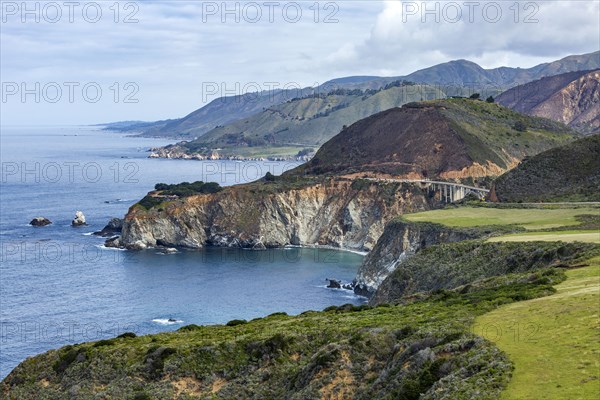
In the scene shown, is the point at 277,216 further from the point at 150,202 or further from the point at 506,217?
the point at 506,217

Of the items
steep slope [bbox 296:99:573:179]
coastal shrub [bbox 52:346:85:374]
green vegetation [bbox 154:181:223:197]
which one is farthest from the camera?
steep slope [bbox 296:99:573:179]

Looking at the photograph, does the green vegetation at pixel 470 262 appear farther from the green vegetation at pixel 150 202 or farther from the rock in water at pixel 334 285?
the green vegetation at pixel 150 202

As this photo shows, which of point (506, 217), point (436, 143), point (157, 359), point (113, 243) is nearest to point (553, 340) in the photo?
point (157, 359)

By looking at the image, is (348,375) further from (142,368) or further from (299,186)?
(299,186)

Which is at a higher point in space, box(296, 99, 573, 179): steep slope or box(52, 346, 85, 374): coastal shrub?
box(296, 99, 573, 179): steep slope

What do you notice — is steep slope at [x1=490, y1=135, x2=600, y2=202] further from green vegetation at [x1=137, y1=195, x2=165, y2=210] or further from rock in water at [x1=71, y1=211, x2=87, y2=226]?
rock in water at [x1=71, y1=211, x2=87, y2=226]

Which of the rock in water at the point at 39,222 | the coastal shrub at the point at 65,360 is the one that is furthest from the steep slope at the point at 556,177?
the rock in water at the point at 39,222

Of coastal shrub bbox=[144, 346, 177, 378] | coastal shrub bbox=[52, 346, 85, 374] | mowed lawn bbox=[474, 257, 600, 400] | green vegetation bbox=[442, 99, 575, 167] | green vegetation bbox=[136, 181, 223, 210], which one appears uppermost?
green vegetation bbox=[442, 99, 575, 167]

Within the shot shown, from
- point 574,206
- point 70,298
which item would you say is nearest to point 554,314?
point 574,206

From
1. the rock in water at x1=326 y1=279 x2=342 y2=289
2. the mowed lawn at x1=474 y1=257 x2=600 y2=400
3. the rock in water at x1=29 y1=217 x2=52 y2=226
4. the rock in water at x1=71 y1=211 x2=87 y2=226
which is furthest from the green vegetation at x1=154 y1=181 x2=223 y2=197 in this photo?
the mowed lawn at x1=474 y1=257 x2=600 y2=400
